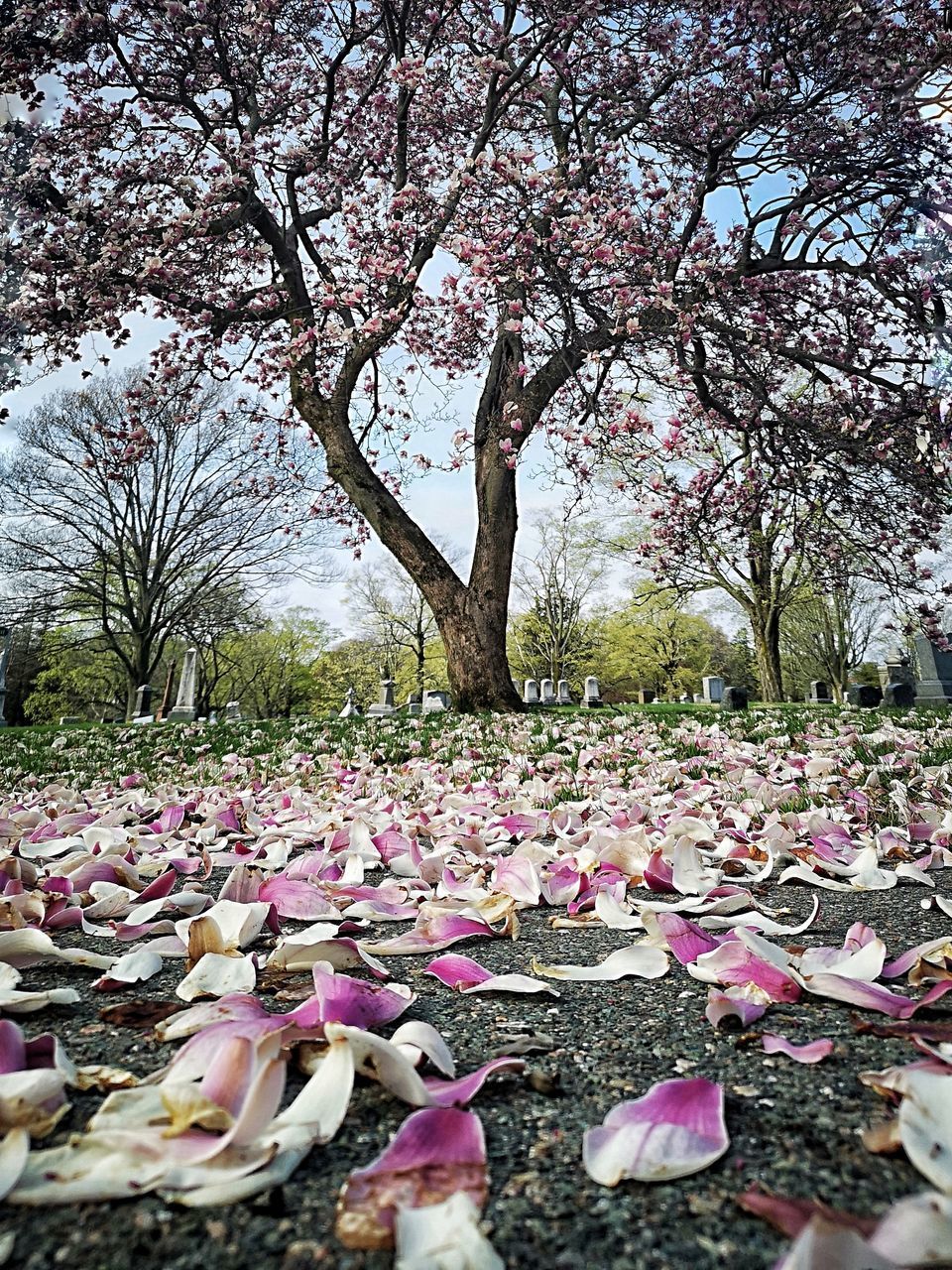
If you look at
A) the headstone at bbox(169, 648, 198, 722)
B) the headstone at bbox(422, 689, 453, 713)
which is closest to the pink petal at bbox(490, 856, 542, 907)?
the headstone at bbox(422, 689, 453, 713)

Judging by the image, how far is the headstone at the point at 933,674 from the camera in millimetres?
14359

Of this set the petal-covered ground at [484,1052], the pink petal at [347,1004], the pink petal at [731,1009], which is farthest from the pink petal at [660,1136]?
the pink petal at [347,1004]

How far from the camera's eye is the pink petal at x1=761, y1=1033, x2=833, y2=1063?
96 centimetres

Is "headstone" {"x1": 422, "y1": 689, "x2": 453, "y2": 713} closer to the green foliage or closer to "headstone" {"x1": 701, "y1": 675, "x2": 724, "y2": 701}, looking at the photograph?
"headstone" {"x1": 701, "y1": 675, "x2": 724, "y2": 701}

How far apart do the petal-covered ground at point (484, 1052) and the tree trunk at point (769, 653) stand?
2057 cm

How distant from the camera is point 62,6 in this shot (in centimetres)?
679

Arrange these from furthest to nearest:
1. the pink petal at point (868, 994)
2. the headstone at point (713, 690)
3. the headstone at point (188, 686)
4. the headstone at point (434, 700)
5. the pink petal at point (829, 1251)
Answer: the headstone at point (713, 690) < the headstone at point (188, 686) < the headstone at point (434, 700) < the pink petal at point (868, 994) < the pink petal at point (829, 1251)

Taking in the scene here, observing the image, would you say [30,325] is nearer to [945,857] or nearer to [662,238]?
[662,238]

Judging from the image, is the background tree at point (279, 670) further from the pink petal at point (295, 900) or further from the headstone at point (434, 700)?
the pink petal at point (295, 900)

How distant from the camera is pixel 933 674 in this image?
572 inches

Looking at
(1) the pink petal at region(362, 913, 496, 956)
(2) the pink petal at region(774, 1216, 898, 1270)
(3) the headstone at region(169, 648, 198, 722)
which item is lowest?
(1) the pink petal at region(362, 913, 496, 956)

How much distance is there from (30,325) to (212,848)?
6877mm

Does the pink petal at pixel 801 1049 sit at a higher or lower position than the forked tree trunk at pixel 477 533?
lower

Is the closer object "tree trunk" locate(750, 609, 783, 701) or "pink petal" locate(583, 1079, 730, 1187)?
"pink petal" locate(583, 1079, 730, 1187)
